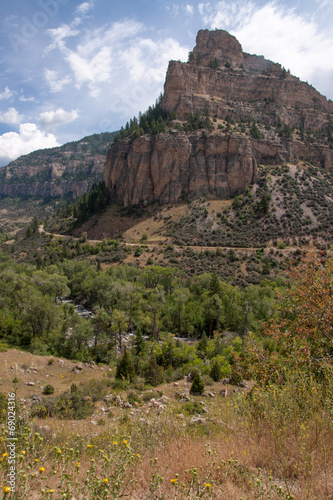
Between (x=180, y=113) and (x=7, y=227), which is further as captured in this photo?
(x=7, y=227)

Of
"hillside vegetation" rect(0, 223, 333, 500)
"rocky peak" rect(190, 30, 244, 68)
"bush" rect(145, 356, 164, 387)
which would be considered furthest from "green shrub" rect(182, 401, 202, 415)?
"rocky peak" rect(190, 30, 244, 68)

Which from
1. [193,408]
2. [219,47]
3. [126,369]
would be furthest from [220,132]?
[193,408]

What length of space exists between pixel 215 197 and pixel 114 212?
32.5m

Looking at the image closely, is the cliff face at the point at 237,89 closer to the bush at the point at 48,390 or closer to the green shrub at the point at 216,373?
the green shrub at the point at 216,373

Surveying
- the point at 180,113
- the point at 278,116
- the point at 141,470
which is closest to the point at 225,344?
the point at 141,470

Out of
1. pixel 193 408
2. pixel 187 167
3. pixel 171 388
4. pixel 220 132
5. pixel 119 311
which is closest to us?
pixel 193 408

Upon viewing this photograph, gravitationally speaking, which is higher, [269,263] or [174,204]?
[174,204]

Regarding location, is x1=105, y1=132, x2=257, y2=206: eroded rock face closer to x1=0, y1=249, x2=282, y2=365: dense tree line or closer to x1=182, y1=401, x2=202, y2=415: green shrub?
x1=0, y1=249, x2=282, y2=365: dense tree line

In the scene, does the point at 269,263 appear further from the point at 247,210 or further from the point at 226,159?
the point at 226,159

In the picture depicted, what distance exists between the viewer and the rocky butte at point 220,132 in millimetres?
84062

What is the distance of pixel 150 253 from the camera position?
6366 cm

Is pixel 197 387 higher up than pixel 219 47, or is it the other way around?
pixel 219 47

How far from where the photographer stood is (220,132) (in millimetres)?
86625

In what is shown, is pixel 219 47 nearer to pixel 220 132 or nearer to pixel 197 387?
pixel 220 132
